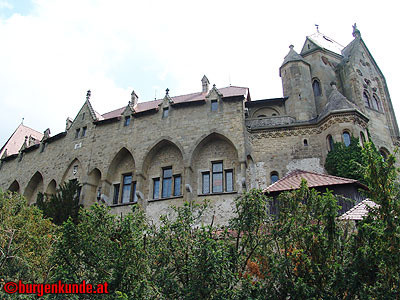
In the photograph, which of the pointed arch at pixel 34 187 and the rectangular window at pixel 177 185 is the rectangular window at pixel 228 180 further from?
the pointed arch at pixel 34 187

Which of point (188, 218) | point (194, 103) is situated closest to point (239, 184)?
point (194, 103)

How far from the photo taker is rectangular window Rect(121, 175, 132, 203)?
26.1 metres

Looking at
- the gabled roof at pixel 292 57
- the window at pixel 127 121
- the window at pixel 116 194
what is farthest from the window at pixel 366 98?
the window at pixel 116 194

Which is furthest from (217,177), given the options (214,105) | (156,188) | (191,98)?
(191,98)

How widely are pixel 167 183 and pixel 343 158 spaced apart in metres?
10.2

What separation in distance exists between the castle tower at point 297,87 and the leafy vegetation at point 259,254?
15.4 metres

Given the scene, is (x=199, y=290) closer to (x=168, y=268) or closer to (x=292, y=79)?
(x=168, y=268)

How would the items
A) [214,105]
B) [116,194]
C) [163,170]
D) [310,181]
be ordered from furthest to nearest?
[116,194] < [214,105] < [163,170] < [310,181]

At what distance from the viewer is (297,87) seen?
27.4 m

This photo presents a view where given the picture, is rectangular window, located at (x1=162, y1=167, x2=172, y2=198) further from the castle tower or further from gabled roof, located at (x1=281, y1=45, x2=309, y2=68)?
gabled roof, located at (x1=281, y1=45, x2=309, y2=68)

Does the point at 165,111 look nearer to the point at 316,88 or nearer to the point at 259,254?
the point at 316,88

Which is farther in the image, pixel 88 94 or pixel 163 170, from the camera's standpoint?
pixel 88 94

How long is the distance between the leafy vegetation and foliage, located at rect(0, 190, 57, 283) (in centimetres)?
43

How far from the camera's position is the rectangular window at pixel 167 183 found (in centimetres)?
2507
